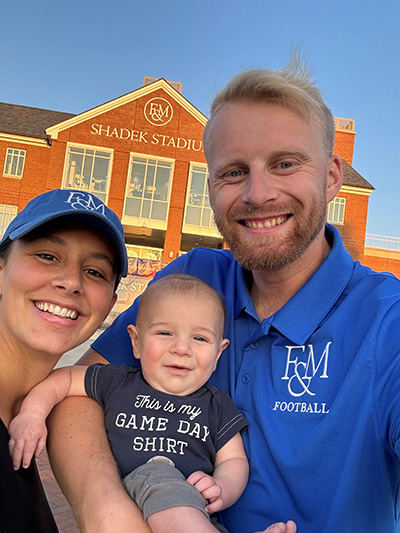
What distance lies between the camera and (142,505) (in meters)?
1.71

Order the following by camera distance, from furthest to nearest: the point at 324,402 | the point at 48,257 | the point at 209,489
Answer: the point at 48,257 → the point at 324,402 → the point at 209,489

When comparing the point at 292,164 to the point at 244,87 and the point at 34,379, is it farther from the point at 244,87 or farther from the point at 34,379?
the point at 34,379

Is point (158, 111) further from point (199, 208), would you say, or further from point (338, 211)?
point (338, 211)

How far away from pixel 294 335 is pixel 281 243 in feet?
1.54

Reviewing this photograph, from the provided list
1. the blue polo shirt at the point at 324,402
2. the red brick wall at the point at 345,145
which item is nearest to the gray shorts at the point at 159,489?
the blue polo shirt at the point at 324,402

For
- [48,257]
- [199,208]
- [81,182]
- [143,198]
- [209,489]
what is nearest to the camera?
[209,489]

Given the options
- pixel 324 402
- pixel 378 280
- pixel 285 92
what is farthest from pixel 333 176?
pixel 324 402

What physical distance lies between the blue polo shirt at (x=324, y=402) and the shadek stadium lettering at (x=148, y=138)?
27670mm

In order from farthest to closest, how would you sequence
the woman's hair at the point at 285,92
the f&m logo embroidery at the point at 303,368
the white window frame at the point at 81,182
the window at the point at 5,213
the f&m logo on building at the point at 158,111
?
1. the window at the point at 5,213
2. the f&m logo on building at the point at 158,111
3. the white window frame at the point at 81,182
4. the woman's hair at the point at 285,92
5. the f&m logo embroidery at the point at 303,368

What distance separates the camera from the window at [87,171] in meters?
28.4

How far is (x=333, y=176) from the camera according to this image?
8.58 feet

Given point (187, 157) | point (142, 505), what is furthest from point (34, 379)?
point (187, 157)

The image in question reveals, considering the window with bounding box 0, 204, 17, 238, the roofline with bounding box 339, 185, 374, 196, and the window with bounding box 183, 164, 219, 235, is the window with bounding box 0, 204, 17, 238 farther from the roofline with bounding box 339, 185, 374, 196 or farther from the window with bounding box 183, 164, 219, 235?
the roofline with bounding box 339, 185, 374, 196

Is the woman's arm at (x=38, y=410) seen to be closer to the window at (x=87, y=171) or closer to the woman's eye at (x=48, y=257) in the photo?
the woman's eye at (x=48, y=257)
